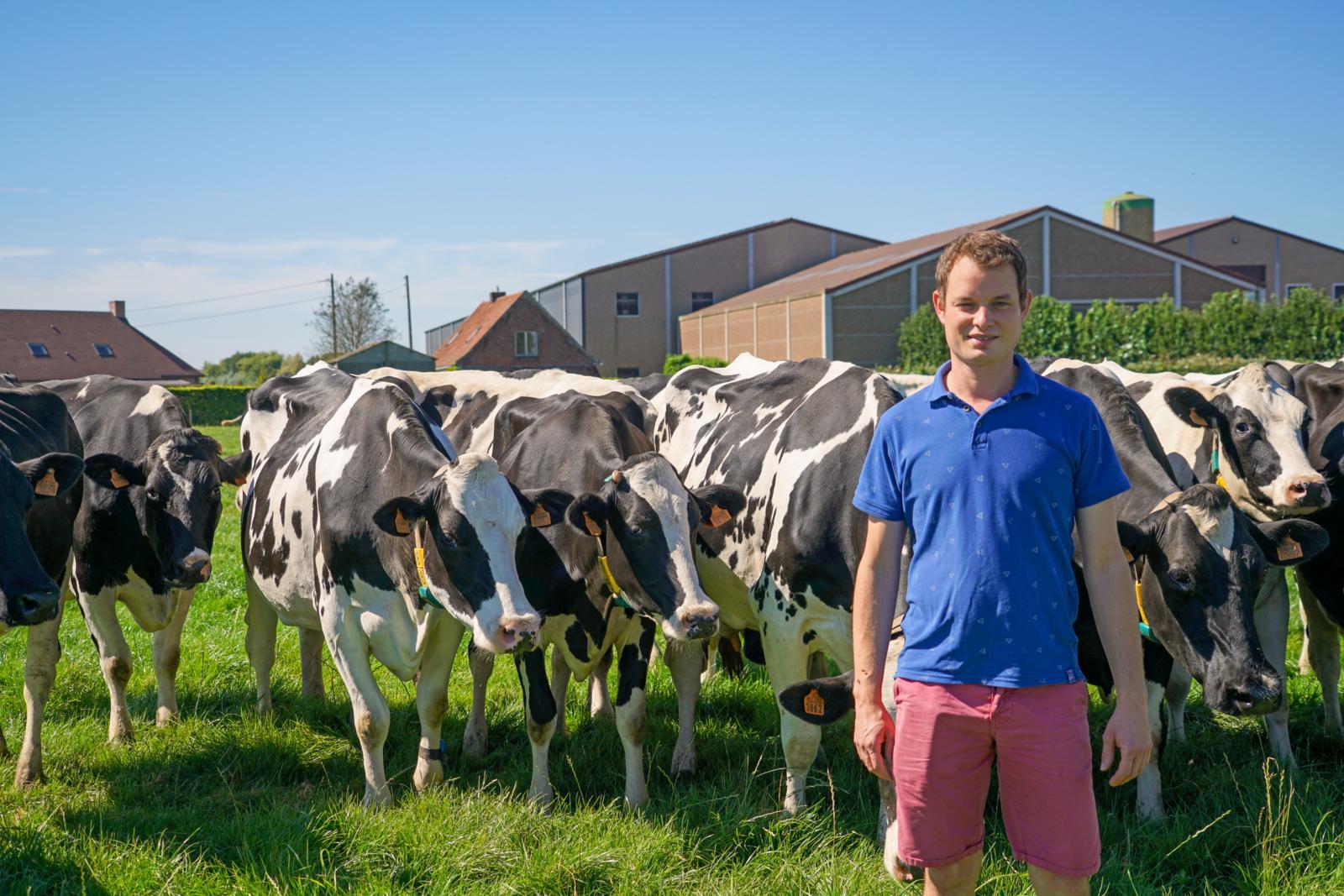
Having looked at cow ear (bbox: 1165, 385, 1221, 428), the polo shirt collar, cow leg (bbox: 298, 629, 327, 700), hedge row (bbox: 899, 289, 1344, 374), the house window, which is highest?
the house window

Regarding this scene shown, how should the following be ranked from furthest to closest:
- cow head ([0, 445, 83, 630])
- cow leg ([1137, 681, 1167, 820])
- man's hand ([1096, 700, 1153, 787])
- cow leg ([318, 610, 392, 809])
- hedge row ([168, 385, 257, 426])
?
hedge row ([168, 385, 257, 426]) < cow leg ([318, 610, 392, 809]) < cow leg ([1137, 681, 1167, 820]) < cow head ([0, 445, 83, 630]) < man's hand ([1096, 700, 1153, 787])

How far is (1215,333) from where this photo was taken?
33031 mm

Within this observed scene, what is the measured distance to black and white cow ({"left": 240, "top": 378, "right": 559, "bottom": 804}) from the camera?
488cm

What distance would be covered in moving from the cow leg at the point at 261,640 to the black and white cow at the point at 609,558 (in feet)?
6.03

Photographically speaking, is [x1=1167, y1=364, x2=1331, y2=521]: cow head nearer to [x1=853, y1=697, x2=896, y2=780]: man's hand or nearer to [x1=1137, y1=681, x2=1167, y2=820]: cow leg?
[x1=1137, y1=681, x2=1167, y2=820]: cow leg

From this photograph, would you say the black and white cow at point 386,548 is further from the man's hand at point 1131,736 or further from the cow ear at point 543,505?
the man's hand at point 1131,736

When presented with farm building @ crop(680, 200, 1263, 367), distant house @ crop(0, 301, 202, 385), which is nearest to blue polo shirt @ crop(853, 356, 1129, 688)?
farm building @ crop(680, 200, 1263, 367)

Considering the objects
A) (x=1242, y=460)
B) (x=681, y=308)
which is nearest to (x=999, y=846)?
(x=1242, y=460)

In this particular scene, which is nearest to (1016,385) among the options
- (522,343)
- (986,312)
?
(986,312)

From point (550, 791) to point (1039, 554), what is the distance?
3.30m

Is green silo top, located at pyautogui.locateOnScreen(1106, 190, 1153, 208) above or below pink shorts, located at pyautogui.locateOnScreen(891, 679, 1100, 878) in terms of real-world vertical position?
above

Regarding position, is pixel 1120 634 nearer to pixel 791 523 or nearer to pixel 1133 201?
pixel 791 523

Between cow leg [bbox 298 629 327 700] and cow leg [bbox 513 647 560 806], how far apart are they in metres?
2.09

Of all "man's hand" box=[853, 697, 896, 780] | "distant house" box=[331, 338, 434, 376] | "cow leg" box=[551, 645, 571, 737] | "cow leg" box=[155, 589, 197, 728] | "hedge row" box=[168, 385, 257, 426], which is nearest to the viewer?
"man's hand" box=[853, 697, 896, 780]
